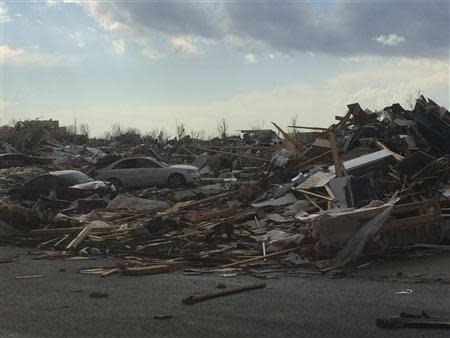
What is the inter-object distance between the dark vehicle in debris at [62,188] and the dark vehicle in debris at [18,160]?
1243cm

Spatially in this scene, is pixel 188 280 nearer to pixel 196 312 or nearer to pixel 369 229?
pixel 196 312

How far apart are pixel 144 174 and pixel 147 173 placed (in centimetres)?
15

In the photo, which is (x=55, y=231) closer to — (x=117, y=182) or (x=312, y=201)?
(x=312, y=201)

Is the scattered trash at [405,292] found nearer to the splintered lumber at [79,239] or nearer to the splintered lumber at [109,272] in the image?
the splintered lumber at [109,272]

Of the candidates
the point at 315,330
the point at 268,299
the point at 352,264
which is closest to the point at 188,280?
the point at 268,299

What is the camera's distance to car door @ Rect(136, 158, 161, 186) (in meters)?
27.7

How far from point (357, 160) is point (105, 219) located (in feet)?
23.7

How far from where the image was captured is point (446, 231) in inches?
442

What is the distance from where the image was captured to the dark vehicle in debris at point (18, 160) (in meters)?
35.8

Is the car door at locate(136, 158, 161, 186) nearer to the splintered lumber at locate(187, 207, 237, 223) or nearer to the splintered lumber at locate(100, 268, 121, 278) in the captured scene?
the splintered lumber at locate(187, 207, 237, 223)

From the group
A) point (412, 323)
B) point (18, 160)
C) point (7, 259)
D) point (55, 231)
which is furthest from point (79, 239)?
point (18, 160)

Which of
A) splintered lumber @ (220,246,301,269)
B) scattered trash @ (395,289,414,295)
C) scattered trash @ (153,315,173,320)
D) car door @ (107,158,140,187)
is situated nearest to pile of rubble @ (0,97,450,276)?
splintered lumber @ (220,246,301,269)

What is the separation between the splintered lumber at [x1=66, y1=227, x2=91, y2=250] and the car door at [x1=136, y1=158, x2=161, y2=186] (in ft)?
43.3

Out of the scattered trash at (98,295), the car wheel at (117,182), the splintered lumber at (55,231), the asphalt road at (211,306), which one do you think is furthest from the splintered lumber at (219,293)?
the car wheel at (117,182)
